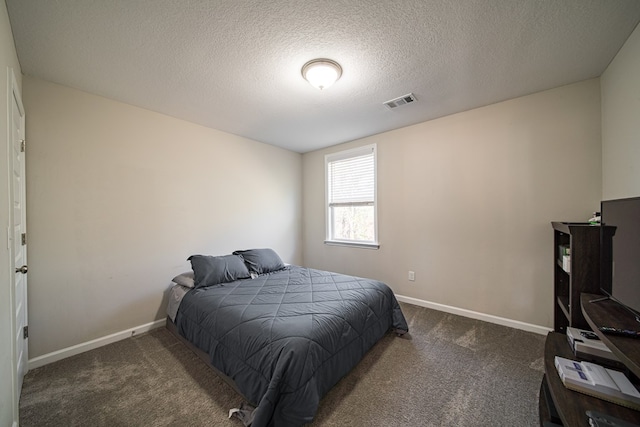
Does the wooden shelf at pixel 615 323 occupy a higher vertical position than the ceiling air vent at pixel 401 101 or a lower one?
lower

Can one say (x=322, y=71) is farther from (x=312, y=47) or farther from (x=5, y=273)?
(x=5, y=273)

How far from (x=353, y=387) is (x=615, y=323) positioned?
1.50 m

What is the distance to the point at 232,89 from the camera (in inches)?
89.5

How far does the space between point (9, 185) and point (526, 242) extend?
13.5 ft

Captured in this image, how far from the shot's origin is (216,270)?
8.63ft

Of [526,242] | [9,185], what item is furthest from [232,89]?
[526,242]

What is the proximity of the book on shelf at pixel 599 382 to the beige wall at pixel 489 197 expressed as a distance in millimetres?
1422

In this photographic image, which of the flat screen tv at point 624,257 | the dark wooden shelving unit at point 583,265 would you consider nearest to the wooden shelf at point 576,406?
the flat screen tv at point 624,257

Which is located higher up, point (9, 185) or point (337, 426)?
point (9, 185)

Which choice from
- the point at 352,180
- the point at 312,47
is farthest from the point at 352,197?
the point at 312,47

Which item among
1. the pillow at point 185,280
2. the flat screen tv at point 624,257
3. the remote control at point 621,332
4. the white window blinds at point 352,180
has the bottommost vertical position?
the pillow at point 185,280

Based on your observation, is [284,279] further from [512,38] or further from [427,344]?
[512,38]

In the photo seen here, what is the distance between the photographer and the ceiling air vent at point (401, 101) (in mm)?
2408

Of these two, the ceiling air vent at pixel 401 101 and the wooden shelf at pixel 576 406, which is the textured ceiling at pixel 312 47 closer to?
the ceiling air vent at pixel 401 101
